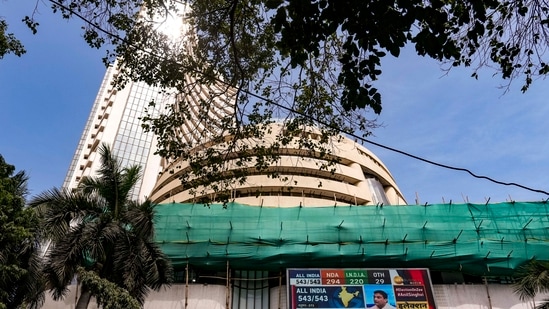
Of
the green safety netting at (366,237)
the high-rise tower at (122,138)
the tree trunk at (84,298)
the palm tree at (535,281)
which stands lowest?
the tree trunk at (84,298)

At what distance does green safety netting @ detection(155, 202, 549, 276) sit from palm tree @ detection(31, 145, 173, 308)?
5.82 metres

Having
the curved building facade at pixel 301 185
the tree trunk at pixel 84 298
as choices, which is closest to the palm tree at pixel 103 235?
the tree trunk at pixel 84 298

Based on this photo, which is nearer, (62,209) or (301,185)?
(62,209)

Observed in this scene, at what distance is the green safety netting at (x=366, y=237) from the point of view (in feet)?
52.5

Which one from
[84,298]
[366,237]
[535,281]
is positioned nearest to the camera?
[84,298]

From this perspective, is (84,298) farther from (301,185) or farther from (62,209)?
(301,185)

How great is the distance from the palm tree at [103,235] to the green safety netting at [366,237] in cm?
582

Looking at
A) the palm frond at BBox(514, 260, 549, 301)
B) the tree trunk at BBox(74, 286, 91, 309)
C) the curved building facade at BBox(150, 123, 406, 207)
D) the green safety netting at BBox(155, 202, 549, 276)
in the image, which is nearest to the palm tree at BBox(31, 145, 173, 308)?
the tree trunk at BBox(74, 286, 91, 309)

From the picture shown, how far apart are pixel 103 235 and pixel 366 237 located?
10509 millimetres

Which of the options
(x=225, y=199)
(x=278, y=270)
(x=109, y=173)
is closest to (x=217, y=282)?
(x=278, y=270)

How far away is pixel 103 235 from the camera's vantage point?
9.80 m

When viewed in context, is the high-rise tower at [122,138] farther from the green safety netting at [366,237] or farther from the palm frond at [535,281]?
the palm frond at [535,281]

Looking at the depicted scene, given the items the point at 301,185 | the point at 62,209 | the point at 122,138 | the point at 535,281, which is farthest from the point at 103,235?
the point at 122,138

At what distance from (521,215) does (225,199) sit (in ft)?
49.8
